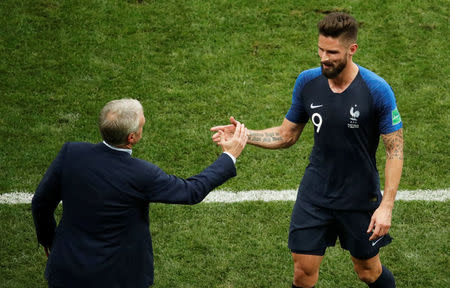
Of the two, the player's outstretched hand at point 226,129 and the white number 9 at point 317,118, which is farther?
the player's outstretched hand at point 226,129

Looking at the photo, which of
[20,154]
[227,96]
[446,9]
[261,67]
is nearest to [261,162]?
[227,96]

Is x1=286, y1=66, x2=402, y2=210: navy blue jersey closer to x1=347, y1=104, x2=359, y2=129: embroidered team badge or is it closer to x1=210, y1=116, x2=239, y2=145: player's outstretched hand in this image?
x1=347, y1=104, x2=359, y2=129: embroidered team badge

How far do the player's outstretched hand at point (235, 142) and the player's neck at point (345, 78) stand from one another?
0.76m

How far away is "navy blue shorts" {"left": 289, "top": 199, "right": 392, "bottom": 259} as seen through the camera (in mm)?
4891

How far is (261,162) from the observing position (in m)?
7.92

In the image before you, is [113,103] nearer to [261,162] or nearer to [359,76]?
[359,76]

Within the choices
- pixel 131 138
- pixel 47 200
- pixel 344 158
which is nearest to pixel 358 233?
pixel 344 158

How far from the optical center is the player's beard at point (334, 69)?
4.66 metres

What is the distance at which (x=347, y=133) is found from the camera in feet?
15.6

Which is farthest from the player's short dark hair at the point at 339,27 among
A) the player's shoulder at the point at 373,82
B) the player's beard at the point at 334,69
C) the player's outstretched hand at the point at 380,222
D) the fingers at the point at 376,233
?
the fingers at the point at 376,233

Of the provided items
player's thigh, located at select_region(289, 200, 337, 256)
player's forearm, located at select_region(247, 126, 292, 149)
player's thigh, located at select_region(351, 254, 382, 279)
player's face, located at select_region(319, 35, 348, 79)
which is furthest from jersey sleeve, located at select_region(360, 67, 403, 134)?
player's thigh, located at select_region(351, 254, 382, 279)

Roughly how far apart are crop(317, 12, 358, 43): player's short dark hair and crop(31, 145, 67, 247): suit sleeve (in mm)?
2003

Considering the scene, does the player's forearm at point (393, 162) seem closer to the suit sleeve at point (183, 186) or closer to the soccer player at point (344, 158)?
the soccer player at point (344, 158)

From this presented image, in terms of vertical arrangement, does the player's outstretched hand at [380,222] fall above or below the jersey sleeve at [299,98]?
below
